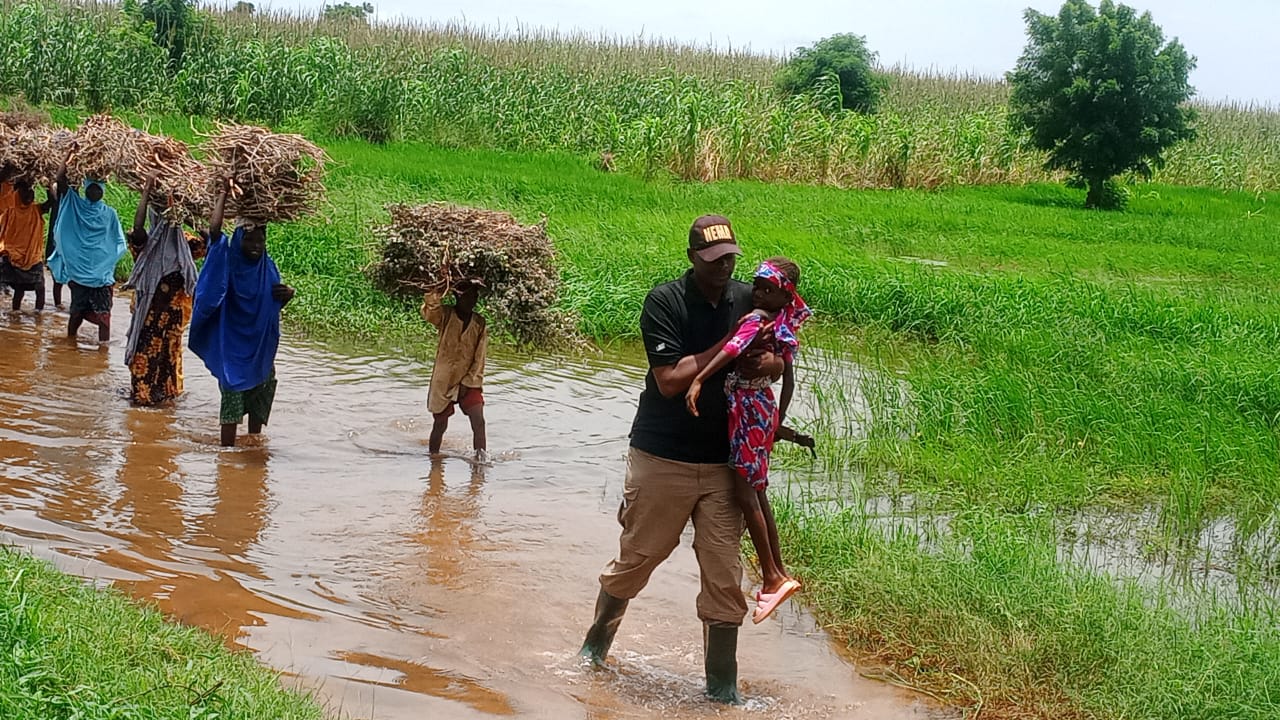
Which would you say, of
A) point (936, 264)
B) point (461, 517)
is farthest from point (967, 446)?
point (936, 264)

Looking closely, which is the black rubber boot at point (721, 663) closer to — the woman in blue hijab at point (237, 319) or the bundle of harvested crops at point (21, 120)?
the woman in blue hijab at point (237, 319)

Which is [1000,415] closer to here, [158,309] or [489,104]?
[158,309]

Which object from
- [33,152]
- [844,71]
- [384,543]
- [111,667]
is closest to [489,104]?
[844,71]

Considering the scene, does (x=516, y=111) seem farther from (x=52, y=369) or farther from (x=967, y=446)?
(x=967, y=446)

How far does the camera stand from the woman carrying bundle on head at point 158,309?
8.39 meters

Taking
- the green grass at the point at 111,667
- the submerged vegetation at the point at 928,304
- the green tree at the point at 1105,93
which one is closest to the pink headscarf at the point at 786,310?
the submerged vegetation at the point at 928,304

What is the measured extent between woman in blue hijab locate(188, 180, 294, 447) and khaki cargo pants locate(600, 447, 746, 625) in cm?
353

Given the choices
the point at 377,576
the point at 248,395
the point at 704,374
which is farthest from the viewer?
the point at 248,395

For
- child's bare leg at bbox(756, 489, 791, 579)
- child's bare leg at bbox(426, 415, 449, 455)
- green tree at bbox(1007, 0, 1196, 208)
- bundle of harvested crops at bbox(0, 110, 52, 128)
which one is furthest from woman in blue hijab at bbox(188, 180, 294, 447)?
green tree at bbox(1007, 0, 1196, 208)

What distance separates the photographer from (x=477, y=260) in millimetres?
7262

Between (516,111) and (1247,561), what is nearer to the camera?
(1247,561)

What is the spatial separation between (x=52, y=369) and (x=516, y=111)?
15057mm

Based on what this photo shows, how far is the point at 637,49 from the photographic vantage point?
3356 cm

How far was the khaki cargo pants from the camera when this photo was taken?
467 centimetres
